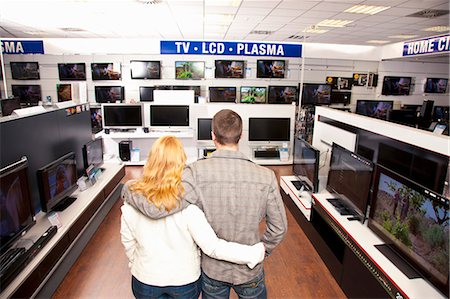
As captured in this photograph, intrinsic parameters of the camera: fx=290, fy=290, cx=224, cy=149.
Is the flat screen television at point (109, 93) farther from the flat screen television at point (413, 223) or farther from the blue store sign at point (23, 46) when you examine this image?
the flat screen television at point (413, 223)

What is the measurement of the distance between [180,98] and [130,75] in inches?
87.0

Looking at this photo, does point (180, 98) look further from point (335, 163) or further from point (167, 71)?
point (335, 163)

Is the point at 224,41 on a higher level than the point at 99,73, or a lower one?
higher

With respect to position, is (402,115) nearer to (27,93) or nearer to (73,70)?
(73,70)

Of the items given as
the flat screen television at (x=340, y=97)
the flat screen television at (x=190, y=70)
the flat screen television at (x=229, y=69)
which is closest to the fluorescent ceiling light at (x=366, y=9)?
the flat screen television at (x=229, y=69)

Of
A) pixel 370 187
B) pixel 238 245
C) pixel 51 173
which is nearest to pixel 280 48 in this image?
pixel 370 187

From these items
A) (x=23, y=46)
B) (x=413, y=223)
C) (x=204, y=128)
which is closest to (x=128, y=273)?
(x=413, y=223)

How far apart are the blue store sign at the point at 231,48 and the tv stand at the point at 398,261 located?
6454 mm

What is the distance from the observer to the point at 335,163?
10.6 ft

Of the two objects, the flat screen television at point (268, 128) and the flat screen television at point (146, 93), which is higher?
the flat screen television at point (146, 93)

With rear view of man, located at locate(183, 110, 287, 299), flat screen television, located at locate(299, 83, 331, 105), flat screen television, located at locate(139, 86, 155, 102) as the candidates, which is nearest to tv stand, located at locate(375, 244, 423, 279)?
rear view of man, located at locate(183, 110, 287, 299)

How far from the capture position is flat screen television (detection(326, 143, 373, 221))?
2.64m

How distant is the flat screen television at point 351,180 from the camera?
264cm

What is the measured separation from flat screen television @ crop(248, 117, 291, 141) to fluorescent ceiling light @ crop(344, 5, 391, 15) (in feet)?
8.02
